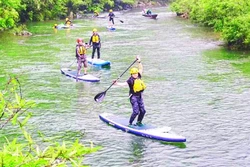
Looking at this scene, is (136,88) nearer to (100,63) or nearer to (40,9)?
(100,63)

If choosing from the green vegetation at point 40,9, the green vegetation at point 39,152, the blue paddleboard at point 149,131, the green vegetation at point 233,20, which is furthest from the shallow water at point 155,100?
the green vegetation at point 40,9

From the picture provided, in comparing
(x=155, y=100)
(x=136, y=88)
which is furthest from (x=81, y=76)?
(x=136, y=88)

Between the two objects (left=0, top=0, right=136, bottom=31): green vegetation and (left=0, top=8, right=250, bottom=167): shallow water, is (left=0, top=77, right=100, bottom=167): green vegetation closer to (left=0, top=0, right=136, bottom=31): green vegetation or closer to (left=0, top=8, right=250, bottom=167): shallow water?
(left=0, top=8, right=250, bottom=167): shallow water

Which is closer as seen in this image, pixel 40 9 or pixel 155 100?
pixel 155 100

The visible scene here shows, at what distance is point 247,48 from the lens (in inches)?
971

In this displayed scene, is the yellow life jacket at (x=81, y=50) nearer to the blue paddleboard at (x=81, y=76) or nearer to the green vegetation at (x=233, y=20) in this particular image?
the blue paddleboard at (x=81, y=76)

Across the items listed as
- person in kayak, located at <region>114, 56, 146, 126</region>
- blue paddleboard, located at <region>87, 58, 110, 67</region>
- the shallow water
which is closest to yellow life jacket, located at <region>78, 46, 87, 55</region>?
the shallow water

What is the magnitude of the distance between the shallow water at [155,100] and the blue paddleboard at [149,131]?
144 millimetres

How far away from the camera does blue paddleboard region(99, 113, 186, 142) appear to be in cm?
1045

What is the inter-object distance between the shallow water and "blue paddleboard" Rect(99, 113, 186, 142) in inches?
5.7

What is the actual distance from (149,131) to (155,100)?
382 centimetres

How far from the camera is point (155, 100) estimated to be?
14570 mm

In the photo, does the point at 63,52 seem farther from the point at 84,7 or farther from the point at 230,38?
the point at 84,7

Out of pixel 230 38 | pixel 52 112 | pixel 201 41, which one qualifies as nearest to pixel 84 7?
pixel 201 41
